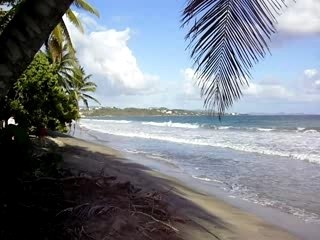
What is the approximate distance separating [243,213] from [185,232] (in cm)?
343

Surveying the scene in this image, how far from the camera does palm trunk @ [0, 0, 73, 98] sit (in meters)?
3.16

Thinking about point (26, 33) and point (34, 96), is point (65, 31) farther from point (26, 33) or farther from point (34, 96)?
point (26, 33)

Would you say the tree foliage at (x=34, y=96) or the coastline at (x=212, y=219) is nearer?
the coastline at (x=212, y=219)

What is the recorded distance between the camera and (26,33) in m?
3.17

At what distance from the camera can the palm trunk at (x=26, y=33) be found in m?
3.16

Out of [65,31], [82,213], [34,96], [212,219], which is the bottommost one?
[212,219]

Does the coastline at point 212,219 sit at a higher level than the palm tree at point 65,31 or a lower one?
lower

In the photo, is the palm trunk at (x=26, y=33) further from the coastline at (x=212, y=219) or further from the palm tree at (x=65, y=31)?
the palm tree at (x=65, y=31)

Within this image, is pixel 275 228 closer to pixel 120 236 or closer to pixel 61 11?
pixel 120 236

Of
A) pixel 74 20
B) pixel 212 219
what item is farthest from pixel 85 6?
pixel 212 219

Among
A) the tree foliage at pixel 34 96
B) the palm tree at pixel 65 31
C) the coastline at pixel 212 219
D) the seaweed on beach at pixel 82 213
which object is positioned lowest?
the coastline at pixel 212 219

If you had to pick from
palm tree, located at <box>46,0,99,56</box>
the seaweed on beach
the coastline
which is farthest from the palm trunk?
palm tree, located at <box>46,0,99,56</box>

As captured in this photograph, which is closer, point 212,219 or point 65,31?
point 212,219

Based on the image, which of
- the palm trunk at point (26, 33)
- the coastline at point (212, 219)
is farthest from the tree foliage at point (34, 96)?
the palm trunk at point (26, 33)
